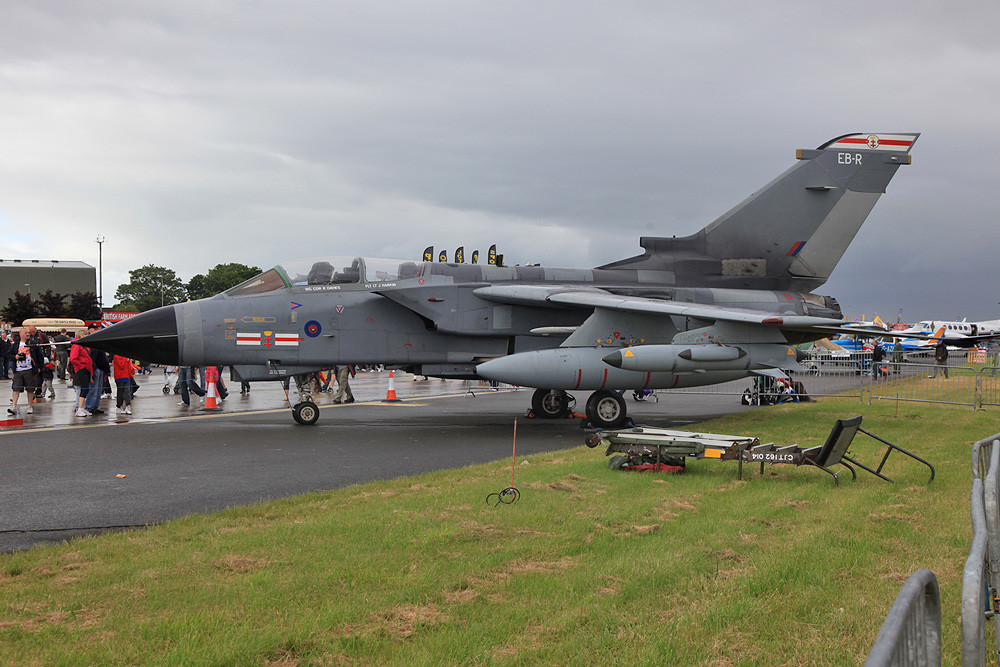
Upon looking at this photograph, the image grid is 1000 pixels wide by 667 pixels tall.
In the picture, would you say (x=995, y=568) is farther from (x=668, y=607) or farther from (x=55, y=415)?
(x=55, y=415)

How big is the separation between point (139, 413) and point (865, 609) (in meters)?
17.1

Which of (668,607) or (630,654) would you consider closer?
(630,654)

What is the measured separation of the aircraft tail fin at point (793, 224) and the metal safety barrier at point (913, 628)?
14252 mm

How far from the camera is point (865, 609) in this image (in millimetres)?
4258

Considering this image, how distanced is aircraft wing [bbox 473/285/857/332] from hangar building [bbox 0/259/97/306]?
118155mm

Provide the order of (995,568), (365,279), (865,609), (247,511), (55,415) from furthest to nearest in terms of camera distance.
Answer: (55,415), (365,279), (247,511), (865,609), (995,568)

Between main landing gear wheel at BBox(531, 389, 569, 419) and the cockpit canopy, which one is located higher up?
the cockpit canopy

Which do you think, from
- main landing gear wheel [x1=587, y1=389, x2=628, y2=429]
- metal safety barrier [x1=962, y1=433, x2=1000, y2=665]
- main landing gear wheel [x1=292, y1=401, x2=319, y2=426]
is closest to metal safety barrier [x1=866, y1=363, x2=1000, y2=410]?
main landing gear wheel [x1=587, y1=389, x2=628, y2=429]

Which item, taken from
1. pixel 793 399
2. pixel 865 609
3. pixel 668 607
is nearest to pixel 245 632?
pixel 668 607

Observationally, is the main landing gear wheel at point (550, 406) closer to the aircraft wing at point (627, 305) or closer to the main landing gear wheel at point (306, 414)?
the aircraft wing at point (627, 305)

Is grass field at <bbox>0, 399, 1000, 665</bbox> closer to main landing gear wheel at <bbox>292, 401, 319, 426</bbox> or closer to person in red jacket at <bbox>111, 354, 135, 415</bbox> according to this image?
main landing gear wheel at <bbox>292, 401, 319, 426</bbox>

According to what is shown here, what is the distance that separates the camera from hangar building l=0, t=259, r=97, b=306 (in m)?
114

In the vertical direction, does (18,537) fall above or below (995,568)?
below

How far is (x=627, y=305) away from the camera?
13.4m
